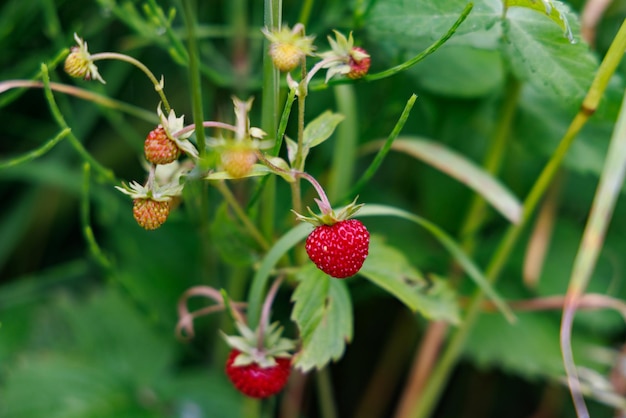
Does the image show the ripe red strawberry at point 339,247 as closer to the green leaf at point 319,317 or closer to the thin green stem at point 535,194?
the green leaf at point 319,317

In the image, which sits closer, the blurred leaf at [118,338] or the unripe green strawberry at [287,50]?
the unripe green strawberry at [287,50]

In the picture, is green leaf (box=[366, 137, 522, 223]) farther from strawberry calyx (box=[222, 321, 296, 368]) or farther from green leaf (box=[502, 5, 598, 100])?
strawberry calyx (box=[222, 321, 296, 368])

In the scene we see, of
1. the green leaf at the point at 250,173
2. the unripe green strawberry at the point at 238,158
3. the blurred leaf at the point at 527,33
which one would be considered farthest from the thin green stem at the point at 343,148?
the unripe green strawberry at the point at 238,158

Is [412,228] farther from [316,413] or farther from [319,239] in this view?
[319,239]

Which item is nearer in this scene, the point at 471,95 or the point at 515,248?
the point at 471,95

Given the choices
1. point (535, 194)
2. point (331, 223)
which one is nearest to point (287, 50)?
point (331, 223)

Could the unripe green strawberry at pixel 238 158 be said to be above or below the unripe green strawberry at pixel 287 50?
below

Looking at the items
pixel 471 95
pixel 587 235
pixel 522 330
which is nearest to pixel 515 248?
pixel 522 330
